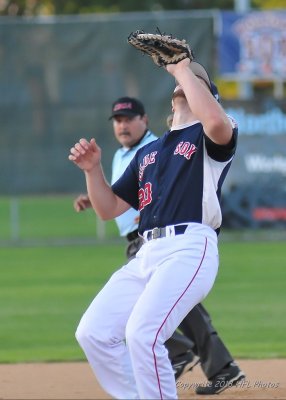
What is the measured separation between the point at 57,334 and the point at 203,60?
8.46 m

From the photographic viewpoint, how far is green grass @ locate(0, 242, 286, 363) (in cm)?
895

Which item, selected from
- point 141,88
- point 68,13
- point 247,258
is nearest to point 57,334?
point 247,258

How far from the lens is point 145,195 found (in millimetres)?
5758

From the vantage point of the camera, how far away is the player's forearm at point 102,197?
5.99 m

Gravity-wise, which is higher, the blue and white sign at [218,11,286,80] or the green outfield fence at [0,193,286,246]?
the blue and white sign at [218,11,286,80]

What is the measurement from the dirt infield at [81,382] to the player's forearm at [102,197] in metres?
1.30

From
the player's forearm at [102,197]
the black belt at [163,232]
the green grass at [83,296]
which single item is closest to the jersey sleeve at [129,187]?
the player's forearm at [102,197]

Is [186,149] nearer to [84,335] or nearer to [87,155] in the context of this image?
[87,155]

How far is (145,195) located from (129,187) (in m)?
0.32

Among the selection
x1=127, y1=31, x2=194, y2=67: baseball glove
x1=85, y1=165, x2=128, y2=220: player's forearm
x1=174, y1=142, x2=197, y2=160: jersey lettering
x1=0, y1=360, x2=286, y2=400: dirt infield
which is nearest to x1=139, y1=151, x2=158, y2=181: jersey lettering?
x1=174, y1=142, x2=197, y2=160: jersey lettering

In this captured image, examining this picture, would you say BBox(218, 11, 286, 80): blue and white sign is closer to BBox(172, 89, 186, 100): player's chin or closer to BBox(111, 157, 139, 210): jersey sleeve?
BBox(111, 157, 139, 210): jersey sleeve

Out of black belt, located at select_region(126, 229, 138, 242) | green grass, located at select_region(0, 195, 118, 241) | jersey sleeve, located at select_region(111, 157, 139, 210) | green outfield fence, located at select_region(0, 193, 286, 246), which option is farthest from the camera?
green grass, located at select_region(0, 195, 118, 241)

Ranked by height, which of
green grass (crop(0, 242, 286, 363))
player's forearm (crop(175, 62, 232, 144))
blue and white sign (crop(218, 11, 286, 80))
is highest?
blue and white sign (crop(218, 11, 286, 80))

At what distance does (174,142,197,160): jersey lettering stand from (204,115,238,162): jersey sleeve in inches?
3.4
